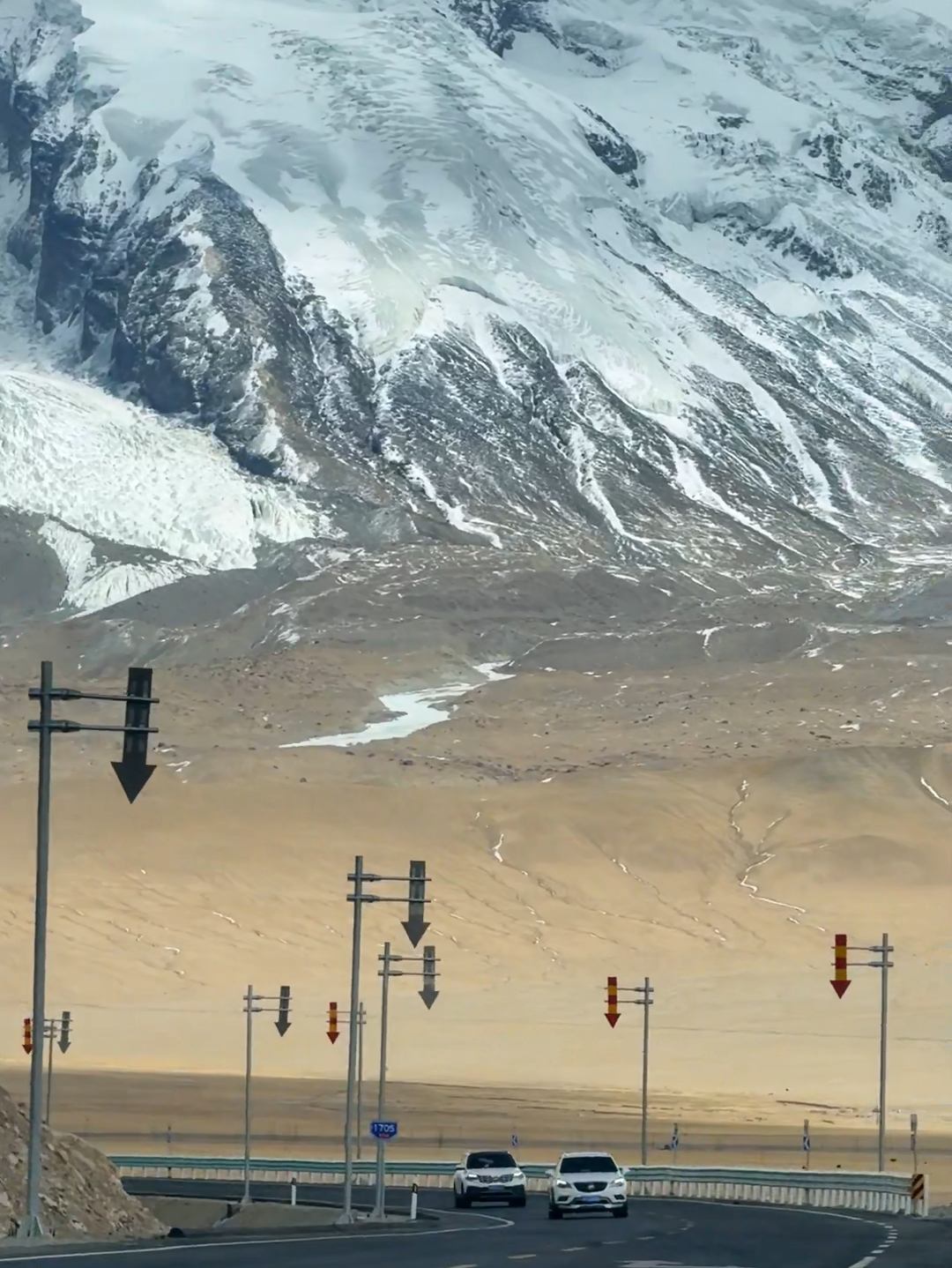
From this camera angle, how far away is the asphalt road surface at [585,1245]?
120 ft

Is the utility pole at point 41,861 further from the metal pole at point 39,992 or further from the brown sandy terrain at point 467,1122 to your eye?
the brown sandy terrain at point 467,1122

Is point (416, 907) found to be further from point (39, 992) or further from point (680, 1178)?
point (680, 1178)

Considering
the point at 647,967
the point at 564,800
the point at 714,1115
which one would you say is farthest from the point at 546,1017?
the point at 564,800

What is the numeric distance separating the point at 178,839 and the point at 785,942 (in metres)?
35.2

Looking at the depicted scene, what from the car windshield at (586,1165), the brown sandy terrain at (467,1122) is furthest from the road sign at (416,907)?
the brown sandy terrain at (467,1122)

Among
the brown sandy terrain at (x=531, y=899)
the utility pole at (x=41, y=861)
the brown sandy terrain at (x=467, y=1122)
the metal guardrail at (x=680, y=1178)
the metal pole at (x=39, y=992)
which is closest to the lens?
the utility pole at (x=41, y=861)

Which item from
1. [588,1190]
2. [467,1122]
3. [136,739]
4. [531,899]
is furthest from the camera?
[531,899]

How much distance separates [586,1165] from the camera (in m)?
57.3

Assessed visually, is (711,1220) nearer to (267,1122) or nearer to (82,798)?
(267,1122)

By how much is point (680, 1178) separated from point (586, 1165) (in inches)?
519

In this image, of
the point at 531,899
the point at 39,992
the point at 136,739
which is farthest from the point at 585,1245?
the point at 531,899

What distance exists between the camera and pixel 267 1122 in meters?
98.6

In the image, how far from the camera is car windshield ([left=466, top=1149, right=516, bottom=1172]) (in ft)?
208

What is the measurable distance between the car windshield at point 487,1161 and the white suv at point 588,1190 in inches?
247
